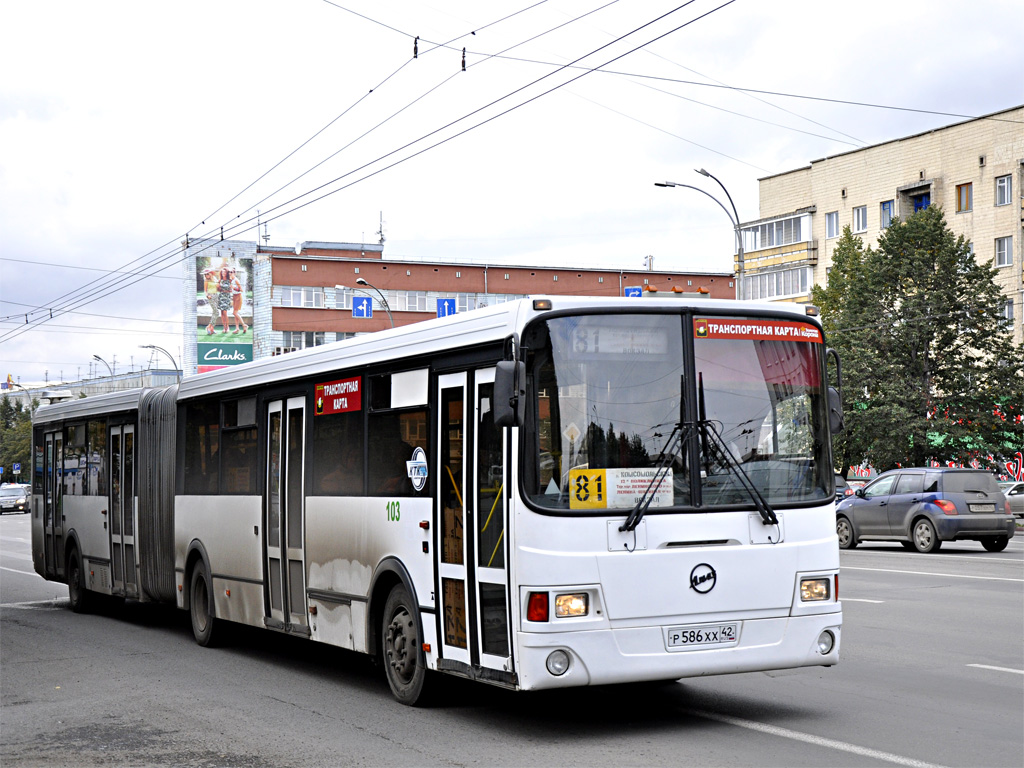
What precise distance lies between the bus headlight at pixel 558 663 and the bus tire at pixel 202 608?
267 inches

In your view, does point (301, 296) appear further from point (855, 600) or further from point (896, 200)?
point (855, 600)

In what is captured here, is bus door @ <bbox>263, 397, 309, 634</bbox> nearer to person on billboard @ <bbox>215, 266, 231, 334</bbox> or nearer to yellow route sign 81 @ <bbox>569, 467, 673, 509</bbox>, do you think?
yellow route sign 81 @ <bbox>569, 467, 673, 509</bbox>

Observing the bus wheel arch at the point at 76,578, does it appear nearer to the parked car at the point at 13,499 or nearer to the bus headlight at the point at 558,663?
the bus headlight at the point at 558,663

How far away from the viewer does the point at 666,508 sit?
26.0ft

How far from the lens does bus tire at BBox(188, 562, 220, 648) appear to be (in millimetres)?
13531

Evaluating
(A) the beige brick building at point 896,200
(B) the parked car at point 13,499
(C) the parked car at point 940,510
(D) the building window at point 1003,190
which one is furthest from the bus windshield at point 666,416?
(B) the parked car at point 13,499

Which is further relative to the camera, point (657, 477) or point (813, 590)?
point (813, 590)

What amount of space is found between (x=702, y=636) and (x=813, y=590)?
2.93 feet

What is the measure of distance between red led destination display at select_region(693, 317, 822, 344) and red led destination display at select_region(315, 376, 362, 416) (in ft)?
10.8

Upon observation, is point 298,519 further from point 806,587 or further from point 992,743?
point 992,743

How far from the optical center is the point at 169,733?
854cm

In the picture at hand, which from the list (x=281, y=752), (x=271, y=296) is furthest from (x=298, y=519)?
(x=271, y=296)

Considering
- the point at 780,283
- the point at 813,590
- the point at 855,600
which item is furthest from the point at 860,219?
the point at 813,590

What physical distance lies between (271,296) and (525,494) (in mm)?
81184
